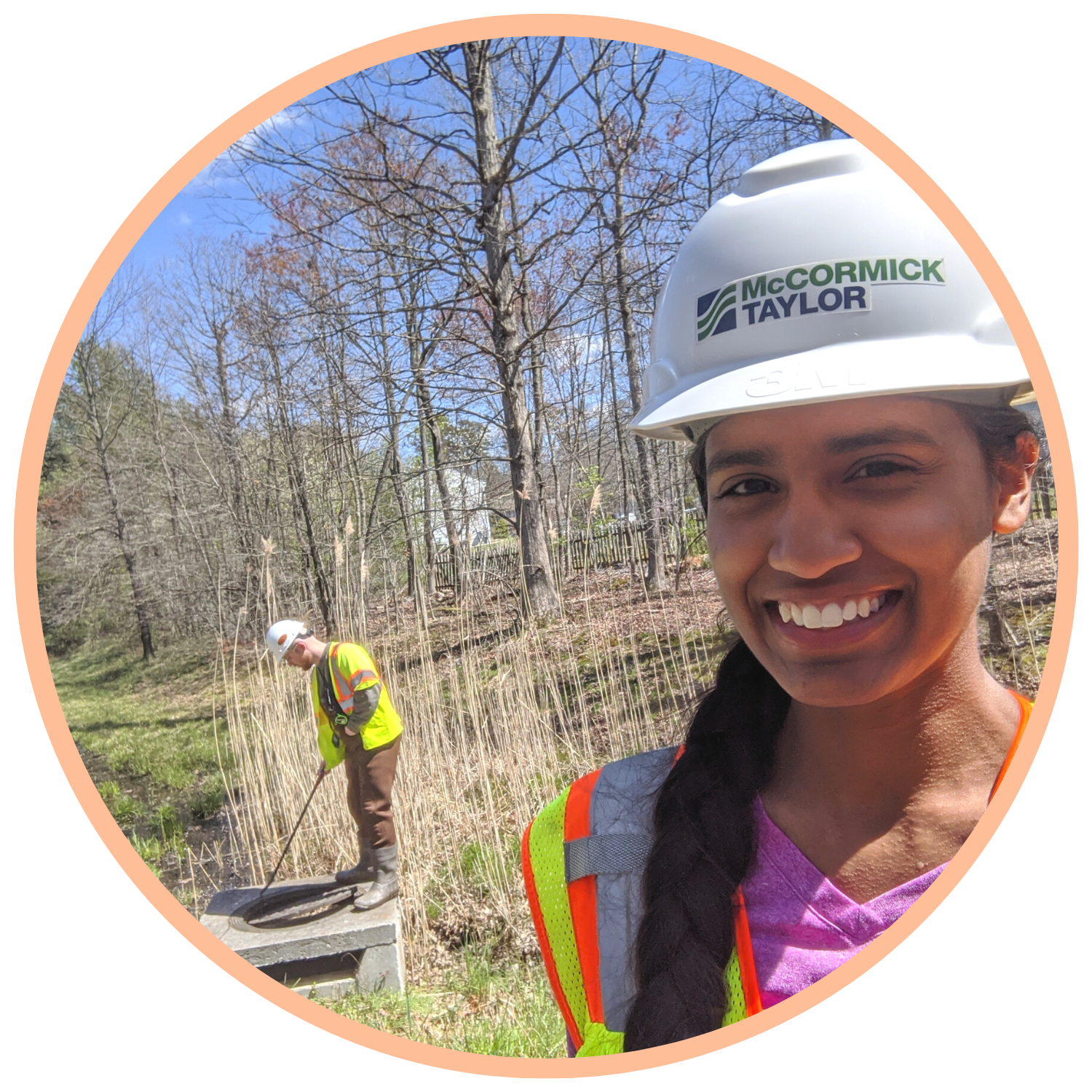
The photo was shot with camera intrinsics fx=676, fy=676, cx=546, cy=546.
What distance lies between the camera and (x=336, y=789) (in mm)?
2107

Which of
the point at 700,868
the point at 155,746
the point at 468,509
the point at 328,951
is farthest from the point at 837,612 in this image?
the point at 155,746

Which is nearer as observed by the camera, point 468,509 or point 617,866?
point 617,866

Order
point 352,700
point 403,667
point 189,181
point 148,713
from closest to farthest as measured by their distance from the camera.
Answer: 1. point 189,181
2. point 352,700
3. point 403,667
4. point 148,713

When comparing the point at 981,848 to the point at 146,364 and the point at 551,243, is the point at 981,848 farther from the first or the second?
the point at 146,364

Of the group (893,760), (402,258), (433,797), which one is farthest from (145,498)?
(893,760)

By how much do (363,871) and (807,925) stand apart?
1644 millimetres

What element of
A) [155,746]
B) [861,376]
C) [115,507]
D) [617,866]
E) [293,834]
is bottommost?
[293,834]

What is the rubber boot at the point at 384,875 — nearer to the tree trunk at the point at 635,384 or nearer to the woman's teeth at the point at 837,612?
the tree trunk at the point at 635,384

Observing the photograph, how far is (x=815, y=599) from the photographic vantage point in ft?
1.88

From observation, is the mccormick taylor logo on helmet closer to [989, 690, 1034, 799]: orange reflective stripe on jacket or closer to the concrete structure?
[989, 690, 1034, 799]: orange reflective stripe on jacket

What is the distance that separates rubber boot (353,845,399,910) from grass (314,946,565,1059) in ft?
0.87

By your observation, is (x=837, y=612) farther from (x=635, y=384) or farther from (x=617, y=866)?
(x=635, y=384)

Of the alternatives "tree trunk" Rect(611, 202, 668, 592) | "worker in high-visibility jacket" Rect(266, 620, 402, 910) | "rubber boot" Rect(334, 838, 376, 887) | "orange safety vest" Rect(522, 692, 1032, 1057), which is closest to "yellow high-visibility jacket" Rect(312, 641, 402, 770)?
"worker in high-visibility jacket" Rect(266, 620, 402, 910)

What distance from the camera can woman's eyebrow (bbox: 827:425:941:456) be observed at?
557 millimetres
